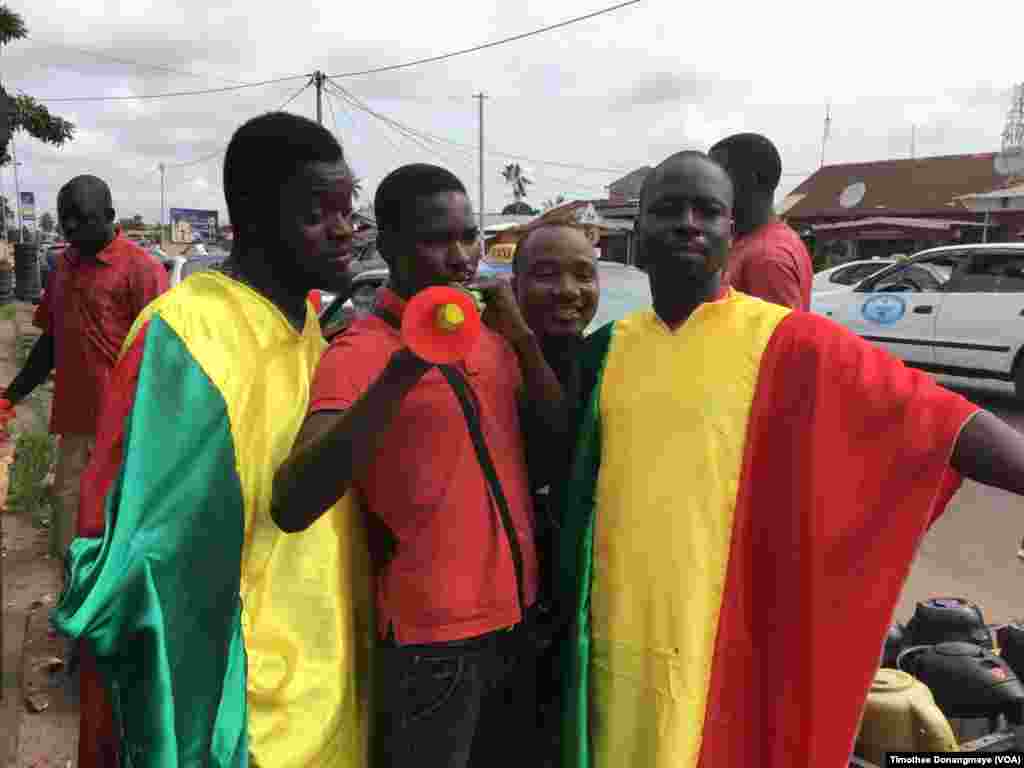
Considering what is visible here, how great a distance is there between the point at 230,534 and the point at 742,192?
7.52 feet

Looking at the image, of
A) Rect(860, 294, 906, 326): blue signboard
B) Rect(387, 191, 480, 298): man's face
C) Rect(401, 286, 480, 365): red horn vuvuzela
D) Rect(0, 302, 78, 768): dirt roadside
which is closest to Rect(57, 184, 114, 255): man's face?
Rect(0, 302, 78, 768): dirt roadside

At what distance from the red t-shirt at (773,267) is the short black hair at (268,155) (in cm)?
151

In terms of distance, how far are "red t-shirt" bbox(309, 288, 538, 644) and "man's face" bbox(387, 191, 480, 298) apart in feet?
0.38

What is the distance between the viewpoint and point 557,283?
2.17 m

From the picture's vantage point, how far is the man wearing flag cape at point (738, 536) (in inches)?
63.5

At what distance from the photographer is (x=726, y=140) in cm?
314

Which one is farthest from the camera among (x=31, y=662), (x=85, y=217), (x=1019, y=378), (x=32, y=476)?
(x=1019, y=378)

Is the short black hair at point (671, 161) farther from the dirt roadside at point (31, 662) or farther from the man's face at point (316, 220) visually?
the dirt roadside at point (31, 662)

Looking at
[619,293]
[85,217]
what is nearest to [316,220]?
[85,217]

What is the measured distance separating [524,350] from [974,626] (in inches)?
75.9

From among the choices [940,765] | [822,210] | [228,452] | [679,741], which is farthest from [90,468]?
[822,210]

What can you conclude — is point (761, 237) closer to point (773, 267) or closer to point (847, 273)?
point (773, 267)

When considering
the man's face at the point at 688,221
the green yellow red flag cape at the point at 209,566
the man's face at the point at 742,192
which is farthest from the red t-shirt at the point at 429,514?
the man's face at the point at 742,192

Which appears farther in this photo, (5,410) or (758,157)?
(5,410)
